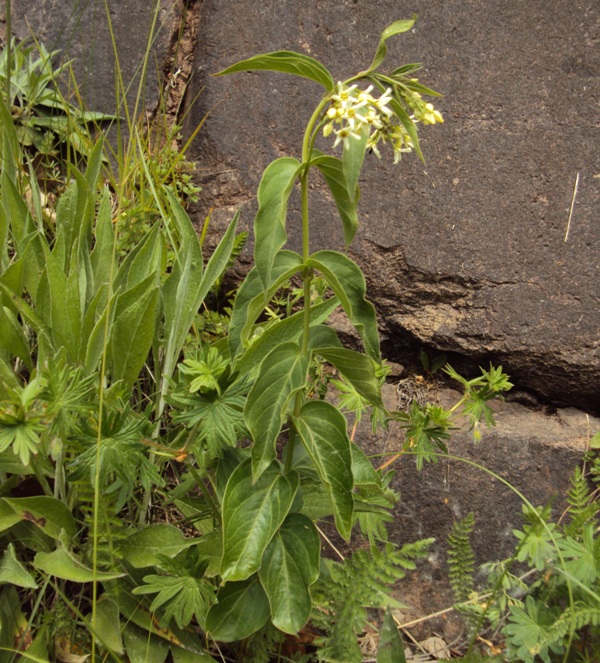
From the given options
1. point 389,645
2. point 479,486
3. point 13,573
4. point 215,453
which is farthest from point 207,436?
point 479,486

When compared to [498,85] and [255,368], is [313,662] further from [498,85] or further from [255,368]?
[498,85]

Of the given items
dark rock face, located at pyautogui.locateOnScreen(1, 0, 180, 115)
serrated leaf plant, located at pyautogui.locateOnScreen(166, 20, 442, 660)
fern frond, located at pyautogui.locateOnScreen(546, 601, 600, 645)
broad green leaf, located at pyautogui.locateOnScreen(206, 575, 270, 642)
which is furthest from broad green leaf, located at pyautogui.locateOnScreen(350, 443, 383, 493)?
dark rock face, located at pyautogui.locateOnScreen(1, 0, 180, 115)

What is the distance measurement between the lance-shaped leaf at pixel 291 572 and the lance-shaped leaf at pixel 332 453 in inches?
5.1

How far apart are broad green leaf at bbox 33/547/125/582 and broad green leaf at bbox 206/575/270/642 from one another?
22 cm

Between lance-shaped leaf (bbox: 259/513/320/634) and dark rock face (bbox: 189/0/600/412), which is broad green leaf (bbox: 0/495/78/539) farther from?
dark rock face (bbox: 189/0/600/412)

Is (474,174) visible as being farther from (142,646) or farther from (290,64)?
(142,646)

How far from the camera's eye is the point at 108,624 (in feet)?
5.30

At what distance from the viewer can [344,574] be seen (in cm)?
155

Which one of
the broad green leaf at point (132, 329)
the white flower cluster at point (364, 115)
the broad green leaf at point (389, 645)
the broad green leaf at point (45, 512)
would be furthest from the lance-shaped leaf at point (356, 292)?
the broad green leaf at point (45, 512)

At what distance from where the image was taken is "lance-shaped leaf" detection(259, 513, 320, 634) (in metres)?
1.47

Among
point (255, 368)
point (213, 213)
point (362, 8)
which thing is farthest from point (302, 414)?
point (362, 8)

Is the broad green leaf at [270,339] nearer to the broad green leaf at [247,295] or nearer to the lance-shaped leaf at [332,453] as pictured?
the broad green leaf at [247,295]

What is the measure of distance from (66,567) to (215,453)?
0.43 m

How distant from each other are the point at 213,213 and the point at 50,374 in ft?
4.15
